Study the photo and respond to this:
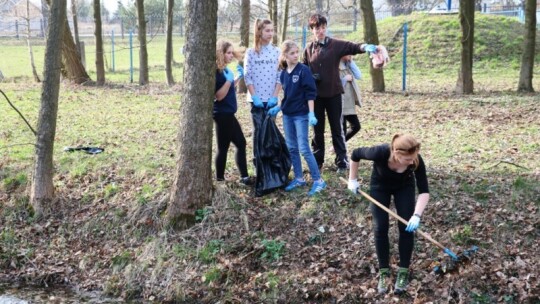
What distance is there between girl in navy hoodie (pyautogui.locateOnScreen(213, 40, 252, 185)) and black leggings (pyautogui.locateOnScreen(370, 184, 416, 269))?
2093 mm

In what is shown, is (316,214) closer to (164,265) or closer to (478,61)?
(164,265)

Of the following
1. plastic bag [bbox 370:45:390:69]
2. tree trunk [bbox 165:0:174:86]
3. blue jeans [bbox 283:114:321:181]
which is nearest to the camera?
plastic bag [bbox 370:45:390:69]

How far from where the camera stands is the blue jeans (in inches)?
249

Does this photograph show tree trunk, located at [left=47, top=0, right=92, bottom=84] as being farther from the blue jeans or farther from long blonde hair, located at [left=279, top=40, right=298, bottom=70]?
the blue jeans

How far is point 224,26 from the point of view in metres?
30.9

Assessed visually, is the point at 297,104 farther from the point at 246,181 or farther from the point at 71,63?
the point at 71,63

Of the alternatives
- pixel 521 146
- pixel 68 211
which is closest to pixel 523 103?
pixel 521 146

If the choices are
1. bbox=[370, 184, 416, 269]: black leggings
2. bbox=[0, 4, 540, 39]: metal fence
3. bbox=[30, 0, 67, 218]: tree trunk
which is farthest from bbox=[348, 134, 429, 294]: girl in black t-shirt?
bbox=[0, 4, 540, 39]: metal fence

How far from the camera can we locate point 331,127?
680cm

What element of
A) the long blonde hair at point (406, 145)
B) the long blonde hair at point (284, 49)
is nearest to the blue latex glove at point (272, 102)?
the long blonde hair at point (284, 49)

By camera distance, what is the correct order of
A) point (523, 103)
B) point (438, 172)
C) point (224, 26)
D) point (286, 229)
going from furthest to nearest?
point (224, 26) < point (523, 103) < point (438, 172) < point (286, 229)

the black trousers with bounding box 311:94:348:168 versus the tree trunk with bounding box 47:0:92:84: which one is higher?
the tree trunk with bounding box 47:0:92:84

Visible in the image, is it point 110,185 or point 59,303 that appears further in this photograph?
point 110,185

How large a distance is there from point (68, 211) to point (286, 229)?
282 cm
